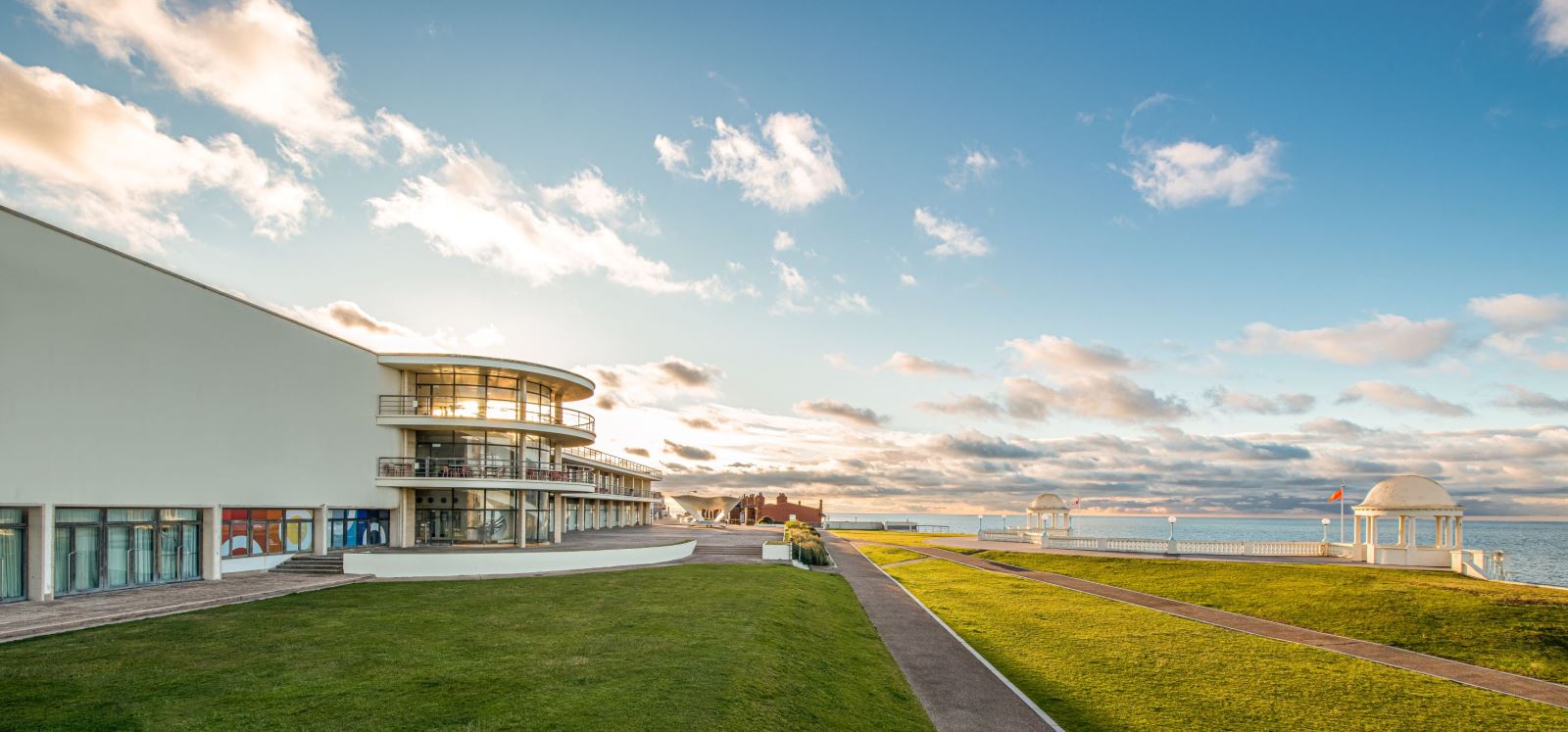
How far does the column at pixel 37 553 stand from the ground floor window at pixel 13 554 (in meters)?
0.09

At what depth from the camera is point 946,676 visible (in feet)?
54.2

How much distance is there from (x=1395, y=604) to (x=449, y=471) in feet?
117

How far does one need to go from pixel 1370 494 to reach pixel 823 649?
117ft

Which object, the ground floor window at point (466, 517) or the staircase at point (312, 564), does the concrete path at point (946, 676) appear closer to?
the ground floor window at point (466, 517)

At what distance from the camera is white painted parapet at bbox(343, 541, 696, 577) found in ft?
89.5

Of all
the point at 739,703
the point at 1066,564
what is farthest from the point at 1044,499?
the point at 739,703

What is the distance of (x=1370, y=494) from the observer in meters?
39.2

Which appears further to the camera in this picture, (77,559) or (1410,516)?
(1410,516)

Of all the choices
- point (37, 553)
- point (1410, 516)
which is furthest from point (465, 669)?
point (1410, 516)

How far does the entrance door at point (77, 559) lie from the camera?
20.2 meters

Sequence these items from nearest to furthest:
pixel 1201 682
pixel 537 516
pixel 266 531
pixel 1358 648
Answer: pixel 1201 682 → pixel 1358 648 → pixel 266 531 → pixel 537 516

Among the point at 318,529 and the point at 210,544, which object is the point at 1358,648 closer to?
the point at 210,544

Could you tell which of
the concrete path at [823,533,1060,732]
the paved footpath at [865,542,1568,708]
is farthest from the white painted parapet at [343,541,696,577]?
the paved footpath at [865,542,1568,708]

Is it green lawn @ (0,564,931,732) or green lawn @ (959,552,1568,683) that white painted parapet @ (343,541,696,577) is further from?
green lawn @ (959,552,1568,683)
